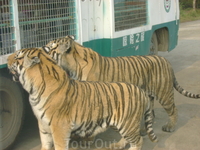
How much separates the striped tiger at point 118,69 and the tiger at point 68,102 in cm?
64

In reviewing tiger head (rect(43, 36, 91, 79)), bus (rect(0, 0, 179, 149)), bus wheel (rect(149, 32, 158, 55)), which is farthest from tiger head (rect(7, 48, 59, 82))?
bus wheel (rect(149, 32, 158, 55))

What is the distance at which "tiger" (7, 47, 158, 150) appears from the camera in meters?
3.81

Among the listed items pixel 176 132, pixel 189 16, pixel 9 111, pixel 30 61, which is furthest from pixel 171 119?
pixel 189 16

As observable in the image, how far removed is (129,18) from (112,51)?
100 centimetres

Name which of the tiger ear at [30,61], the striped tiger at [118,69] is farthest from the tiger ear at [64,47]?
the tiger ear at [30,61]

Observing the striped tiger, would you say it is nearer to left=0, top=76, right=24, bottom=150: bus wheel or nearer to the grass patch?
left=0, top=76, right=24, bottom=150: bus wheel

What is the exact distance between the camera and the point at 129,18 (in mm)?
6719

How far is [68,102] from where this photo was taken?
389 cm

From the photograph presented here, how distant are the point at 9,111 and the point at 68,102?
1.12 m

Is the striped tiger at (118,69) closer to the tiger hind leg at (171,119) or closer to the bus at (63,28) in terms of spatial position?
the tiger hind leg at (171,119)

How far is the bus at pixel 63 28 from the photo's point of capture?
14.5ft

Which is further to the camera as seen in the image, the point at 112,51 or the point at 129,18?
the point at 129,18

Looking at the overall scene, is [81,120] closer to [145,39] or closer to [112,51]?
[112,51]

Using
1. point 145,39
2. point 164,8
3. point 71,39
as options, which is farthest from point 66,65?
point 164,8
